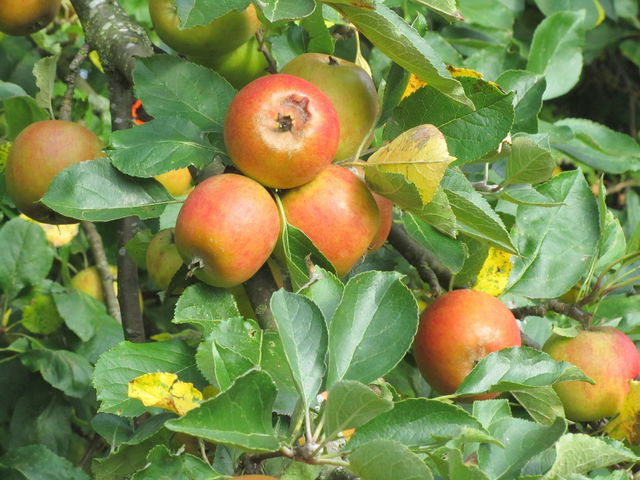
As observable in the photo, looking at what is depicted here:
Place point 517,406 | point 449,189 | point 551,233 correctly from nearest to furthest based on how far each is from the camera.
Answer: point 449,189
point 517,406
point 551,233

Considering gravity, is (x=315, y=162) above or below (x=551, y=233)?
above

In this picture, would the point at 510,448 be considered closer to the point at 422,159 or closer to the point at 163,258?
the point at 422,159

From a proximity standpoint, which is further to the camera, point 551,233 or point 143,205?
point 551,233

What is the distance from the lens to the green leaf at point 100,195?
2.55ft

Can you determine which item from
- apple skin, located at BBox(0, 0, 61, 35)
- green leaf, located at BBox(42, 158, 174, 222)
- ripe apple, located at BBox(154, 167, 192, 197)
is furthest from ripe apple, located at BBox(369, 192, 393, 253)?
apple skin, located at BBox(0, 0, 61, 35)

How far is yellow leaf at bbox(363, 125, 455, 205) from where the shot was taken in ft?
2.35

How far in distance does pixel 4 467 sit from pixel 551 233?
0.98 metres

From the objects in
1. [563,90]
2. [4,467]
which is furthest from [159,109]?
[563,90]

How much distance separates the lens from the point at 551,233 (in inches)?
42.6

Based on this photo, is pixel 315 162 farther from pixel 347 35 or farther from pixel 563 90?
pixel 563 90

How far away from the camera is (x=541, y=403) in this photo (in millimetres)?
866

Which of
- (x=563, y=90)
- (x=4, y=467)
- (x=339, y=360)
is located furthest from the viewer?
(x=563, y=90)

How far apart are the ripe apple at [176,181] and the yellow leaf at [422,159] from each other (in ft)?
2.05

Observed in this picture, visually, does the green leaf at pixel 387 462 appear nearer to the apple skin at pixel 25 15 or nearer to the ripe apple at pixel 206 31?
the ripe apple at pixel 206 31
